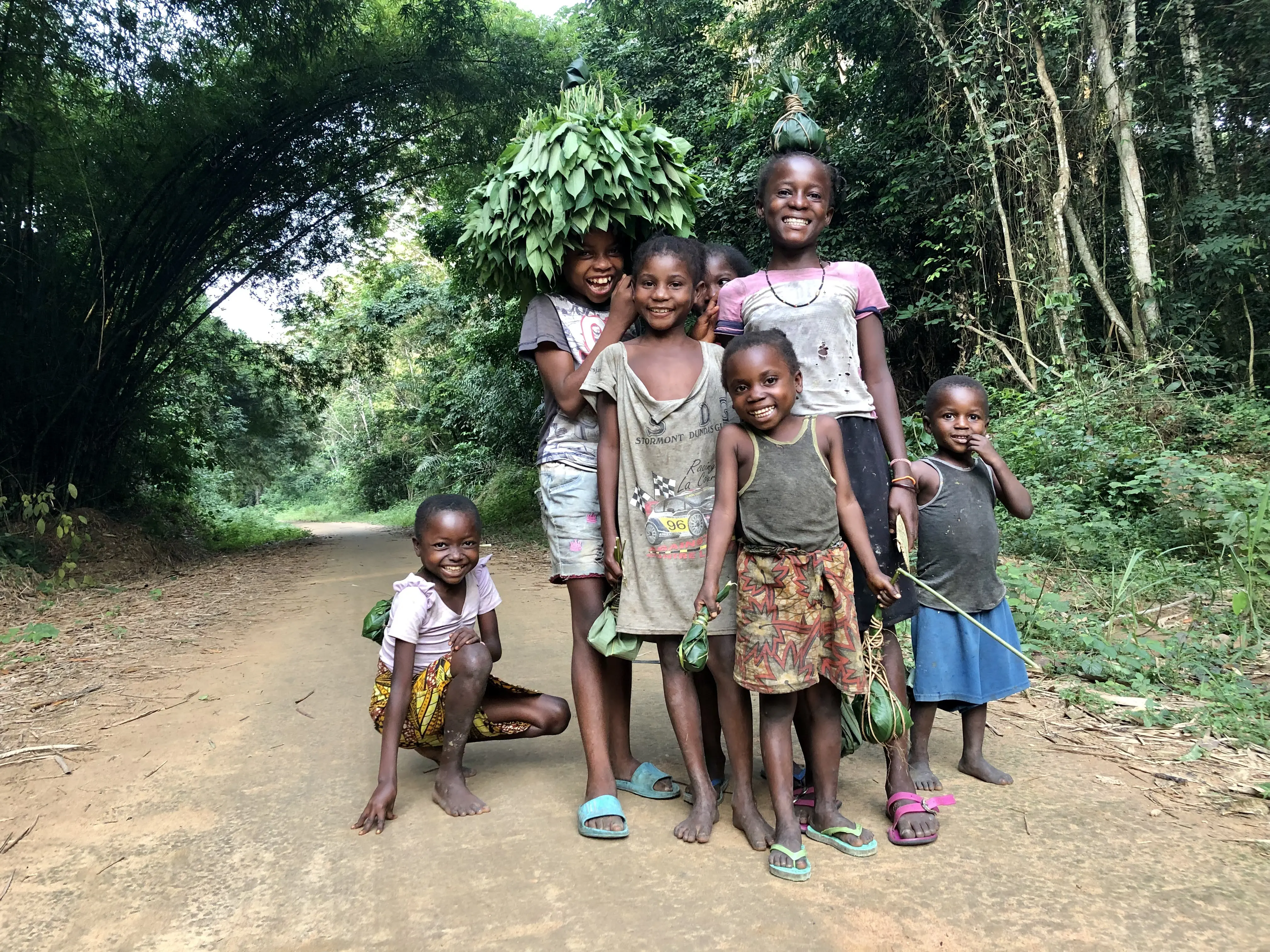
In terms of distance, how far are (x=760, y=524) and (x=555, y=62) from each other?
31.9ft

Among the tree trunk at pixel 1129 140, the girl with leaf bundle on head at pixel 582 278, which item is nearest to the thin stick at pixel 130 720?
the girl with leaf bundle on head at pixel 582 278

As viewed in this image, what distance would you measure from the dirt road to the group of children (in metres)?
0.13

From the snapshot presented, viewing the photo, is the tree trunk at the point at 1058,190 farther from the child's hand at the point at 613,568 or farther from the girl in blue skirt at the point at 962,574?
the child's hand at the point at 613,568

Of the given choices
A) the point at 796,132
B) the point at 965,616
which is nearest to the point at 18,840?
the point at 965,616

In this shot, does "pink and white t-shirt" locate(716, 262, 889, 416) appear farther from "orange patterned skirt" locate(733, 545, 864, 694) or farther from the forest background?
the forest background

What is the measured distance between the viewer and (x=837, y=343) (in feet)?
8.38

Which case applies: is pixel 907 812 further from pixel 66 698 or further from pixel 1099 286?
pixel 1099 286

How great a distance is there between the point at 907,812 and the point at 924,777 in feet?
1.36

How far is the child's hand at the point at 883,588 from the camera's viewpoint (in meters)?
2.38

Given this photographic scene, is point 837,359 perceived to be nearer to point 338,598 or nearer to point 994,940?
point 994,940

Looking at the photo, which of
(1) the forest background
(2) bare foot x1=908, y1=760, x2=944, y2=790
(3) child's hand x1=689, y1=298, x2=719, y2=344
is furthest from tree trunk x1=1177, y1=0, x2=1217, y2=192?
(2) bare foot x1=908, y1=760, x2=944, y2=790

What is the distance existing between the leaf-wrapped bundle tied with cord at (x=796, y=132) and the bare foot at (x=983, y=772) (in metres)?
2.15

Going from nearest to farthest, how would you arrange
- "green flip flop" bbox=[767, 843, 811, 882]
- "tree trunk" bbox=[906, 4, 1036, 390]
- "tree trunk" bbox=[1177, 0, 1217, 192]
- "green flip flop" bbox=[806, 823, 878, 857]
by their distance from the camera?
"green flip flop" bbox=[767, 843, 811, 882]
"green flip flop" bbox=[806, 823, 878, 857]
"tree trunk" bbox=[1177, 0, 1217, 192]
"tree trunk" bbox=[906, 4, 1036, 390]

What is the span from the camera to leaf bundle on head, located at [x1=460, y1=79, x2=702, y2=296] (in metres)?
2.76
